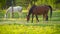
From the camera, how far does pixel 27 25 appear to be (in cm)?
288

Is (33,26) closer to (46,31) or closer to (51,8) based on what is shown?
(46,31)

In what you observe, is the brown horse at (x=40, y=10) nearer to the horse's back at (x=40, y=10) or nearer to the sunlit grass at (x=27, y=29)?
the horse's back at (x=40, y=10)

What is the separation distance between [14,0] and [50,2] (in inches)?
22.0

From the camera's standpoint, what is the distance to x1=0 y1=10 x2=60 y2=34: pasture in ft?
9.30

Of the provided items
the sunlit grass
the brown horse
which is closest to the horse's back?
the brown horse

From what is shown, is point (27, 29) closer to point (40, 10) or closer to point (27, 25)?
point (27, 25)

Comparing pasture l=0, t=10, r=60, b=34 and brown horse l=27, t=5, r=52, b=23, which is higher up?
brown horse l=27, t=5, r=52, b=23

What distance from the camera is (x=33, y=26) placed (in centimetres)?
286

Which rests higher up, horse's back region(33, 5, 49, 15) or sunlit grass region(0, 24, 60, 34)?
horse's back region(33, 5, 49, 15)

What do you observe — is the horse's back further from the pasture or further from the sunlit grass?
the sunlit grass

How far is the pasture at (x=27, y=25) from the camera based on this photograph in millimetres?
2834

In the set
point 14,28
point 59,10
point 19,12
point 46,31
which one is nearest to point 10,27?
point 14,28

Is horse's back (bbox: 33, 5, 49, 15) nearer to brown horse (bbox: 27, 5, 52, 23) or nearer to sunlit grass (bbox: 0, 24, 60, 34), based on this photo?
brown horse (bbox: 27, 5, 52, 23)

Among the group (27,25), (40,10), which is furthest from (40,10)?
(27,25)
